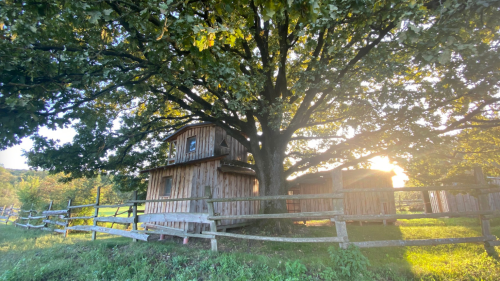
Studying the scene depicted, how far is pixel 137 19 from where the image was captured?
510cm

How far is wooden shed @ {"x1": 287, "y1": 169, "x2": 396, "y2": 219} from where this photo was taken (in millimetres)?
14555

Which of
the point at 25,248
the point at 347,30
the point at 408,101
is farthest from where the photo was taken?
the point at 25,248

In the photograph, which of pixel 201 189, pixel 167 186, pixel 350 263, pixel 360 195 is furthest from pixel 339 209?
pixel 360 195

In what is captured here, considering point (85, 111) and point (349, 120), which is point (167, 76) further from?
point (349, 120)

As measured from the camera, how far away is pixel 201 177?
36.9ft

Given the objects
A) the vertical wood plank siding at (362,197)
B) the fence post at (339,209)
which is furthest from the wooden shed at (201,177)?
the fence post at (339,209)

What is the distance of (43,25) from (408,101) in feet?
→ 39.6

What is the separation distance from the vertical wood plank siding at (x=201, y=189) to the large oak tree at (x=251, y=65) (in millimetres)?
2615

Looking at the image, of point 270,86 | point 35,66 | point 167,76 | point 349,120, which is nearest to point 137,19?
point 167,76

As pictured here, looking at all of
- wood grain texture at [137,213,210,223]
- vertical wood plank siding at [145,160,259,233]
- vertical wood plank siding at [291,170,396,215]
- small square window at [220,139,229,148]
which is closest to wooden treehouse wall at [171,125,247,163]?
small square window at [220,139,229,148]

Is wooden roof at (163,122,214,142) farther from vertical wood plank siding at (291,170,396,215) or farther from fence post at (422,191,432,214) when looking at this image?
fence post at (422,191,432,214)

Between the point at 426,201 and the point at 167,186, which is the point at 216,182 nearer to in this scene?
the point at 167,186

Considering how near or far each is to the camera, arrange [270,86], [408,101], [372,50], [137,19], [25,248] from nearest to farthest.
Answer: [137,19] → [372,50] → [408,101] → [25,248] → [270,86]

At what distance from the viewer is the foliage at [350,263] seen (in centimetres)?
415
